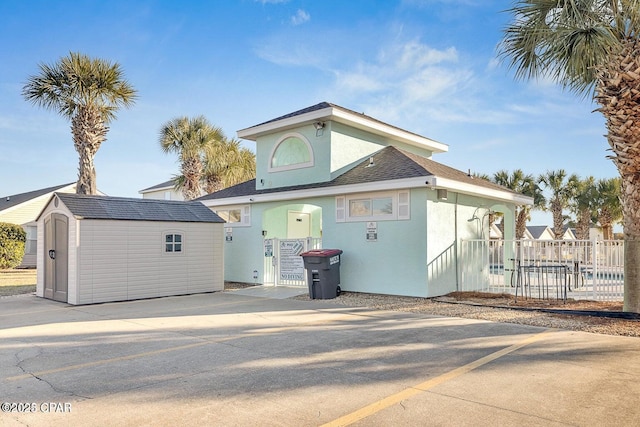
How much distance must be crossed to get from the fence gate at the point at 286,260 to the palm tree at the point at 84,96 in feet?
28.0

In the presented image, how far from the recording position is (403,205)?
37.9 feet

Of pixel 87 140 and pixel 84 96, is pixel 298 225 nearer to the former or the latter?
pixel 87 140

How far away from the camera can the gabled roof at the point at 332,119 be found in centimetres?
1355

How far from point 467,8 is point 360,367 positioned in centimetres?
1235

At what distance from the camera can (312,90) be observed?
1752 centimetres

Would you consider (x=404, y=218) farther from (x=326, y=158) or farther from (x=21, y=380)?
(x=21, y=380)

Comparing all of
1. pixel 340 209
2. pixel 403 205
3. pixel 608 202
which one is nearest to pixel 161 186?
pixel 340 209

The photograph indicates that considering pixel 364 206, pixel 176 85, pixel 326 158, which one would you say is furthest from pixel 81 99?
pixel 364 206

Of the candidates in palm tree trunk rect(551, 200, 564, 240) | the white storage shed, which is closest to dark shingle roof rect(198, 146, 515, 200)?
the white storage shed

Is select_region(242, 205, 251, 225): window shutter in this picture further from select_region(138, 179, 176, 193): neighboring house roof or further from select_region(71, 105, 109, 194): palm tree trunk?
select_region(138, 179, 176, 193): neighboring house roof

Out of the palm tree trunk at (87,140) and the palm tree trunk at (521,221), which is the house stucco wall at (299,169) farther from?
the palm tree trunk at (521,221)

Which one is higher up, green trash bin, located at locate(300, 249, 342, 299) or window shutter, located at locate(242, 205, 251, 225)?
window shutter, located at locate(242, 205, 251, 225)

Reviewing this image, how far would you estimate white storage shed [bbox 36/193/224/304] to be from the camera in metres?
11.0

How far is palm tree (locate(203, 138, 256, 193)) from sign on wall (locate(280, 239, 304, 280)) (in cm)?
1093
